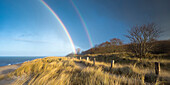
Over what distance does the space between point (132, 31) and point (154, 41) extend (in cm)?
323

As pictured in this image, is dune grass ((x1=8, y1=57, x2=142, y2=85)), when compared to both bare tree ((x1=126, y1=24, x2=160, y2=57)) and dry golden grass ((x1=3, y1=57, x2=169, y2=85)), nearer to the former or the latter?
dry golden grass ((x1=3, y1=57, x2=169, y2=85))

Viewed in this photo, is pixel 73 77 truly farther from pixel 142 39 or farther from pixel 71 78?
pixel 142 39

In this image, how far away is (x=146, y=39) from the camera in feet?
34.3

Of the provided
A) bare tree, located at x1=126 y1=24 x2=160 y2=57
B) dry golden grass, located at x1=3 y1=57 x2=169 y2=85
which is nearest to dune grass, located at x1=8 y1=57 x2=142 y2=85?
dry golden grass, located at x1=3 y1=57 x2=169 y2=85

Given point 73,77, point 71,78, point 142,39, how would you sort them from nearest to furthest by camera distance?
point 71,78 → point 73,77 → point 142,39

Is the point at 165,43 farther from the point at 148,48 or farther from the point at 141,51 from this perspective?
the point at 141,51

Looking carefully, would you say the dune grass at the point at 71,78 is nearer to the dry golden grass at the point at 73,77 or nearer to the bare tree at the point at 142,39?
the dry golden grass at the point at 73,77

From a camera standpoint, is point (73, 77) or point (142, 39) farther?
point (142, 39)

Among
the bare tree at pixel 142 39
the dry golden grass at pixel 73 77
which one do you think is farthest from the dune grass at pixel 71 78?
the bare tree at pixel 142 39

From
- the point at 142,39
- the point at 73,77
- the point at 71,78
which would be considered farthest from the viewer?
the point at 142,39

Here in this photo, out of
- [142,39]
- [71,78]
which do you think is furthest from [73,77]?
[142,39]

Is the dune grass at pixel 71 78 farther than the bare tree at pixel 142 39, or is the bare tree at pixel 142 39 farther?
the bare tree at pixel 142 39

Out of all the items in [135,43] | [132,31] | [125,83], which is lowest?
[125,83]

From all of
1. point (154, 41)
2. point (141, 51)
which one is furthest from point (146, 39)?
point (141, 51)
